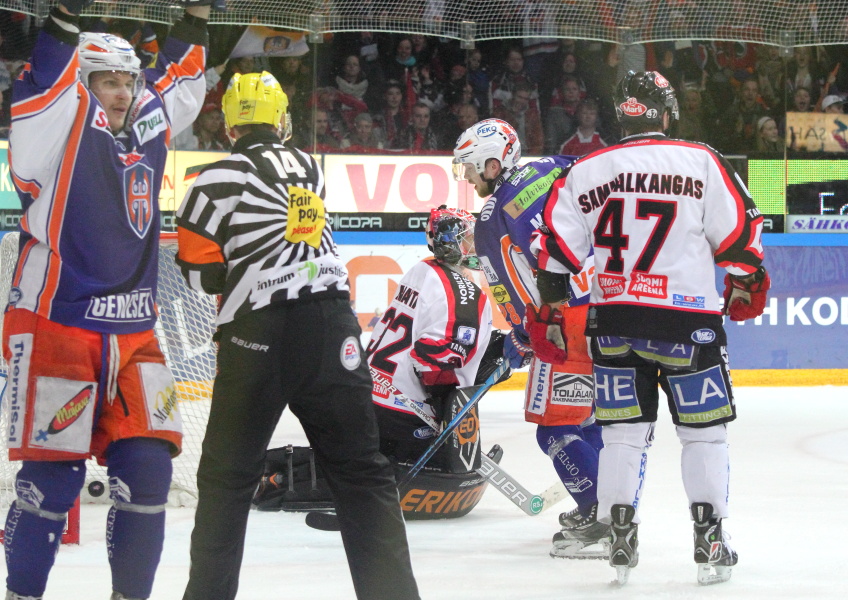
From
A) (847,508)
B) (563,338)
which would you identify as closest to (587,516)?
(563,338)

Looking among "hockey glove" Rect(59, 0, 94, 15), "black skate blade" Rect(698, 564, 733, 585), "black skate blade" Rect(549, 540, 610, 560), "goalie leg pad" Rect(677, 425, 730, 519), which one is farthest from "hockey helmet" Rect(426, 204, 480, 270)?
"hockey glove" Rect(59, 0, 94, 15)

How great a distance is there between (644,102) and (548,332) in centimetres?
61

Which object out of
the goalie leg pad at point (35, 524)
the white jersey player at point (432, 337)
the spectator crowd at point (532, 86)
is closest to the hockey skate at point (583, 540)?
the white jersey player at point (432, 337)

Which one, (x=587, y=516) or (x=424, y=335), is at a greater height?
(x=424, y=335)

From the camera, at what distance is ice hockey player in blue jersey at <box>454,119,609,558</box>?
10.8 ft

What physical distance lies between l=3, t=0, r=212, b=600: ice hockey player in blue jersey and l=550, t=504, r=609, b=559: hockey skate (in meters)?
1.30

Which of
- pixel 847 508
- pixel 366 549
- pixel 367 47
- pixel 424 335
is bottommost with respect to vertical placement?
pixel 847 508

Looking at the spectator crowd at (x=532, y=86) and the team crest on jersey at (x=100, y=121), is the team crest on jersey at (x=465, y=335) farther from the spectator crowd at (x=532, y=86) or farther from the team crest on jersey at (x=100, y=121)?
A: the spectator crowd at (x=532, y=86)

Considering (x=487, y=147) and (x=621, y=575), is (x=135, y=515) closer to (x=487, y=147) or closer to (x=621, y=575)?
(x=621, y=575)

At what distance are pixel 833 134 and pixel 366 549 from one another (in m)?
7.03

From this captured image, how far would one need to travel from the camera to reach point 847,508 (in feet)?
12.6

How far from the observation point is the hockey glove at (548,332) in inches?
116

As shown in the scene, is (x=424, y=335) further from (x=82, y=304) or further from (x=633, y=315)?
(x=82, y=304)

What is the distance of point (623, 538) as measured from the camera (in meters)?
2.81
